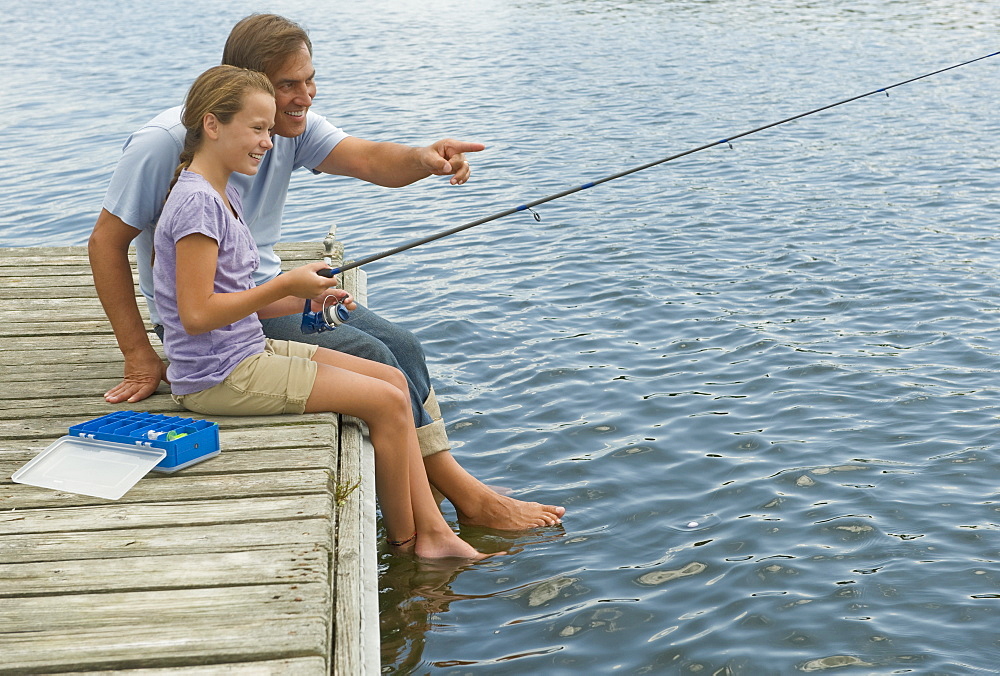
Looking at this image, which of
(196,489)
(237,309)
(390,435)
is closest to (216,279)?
(237,309)

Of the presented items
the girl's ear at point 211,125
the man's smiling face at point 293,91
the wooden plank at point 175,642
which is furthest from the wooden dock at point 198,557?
the man's smiling face at point 293,91

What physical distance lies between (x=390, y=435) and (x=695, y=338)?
2816 millimetres

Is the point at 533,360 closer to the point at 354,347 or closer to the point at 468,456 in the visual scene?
the point at 468,456

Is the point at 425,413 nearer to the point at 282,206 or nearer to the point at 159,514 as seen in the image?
the point at 282,206

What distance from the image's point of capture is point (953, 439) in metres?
4.47

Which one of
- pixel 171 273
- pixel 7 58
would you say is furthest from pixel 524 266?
pixel 7 58

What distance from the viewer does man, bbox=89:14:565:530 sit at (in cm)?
317

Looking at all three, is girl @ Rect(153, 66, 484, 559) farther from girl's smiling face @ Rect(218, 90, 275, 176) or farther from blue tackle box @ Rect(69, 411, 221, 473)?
blue tackle box @ Rect(69, 411, 221, 473)

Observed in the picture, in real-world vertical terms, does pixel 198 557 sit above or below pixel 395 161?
below

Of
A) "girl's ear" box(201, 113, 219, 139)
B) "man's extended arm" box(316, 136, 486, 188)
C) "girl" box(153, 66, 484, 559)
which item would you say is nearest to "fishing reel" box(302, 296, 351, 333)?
"girl" box(153, 66, 484, 559)

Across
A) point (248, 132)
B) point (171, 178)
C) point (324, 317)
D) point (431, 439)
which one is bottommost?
point (431, 439)

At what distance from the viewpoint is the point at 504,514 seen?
3916 mm

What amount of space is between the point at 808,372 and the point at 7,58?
16.2 metres

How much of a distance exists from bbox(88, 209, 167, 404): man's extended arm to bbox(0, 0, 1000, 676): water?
1051 mm
